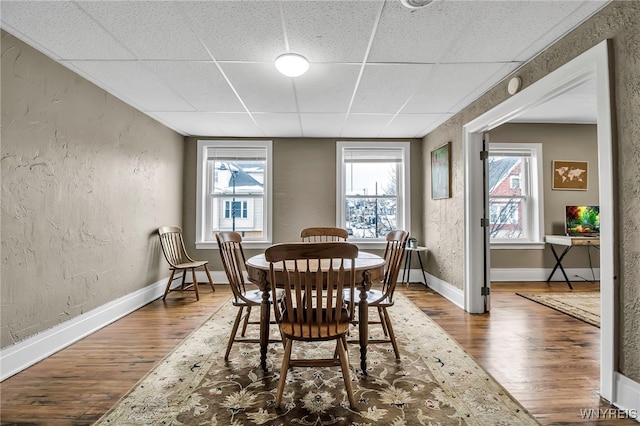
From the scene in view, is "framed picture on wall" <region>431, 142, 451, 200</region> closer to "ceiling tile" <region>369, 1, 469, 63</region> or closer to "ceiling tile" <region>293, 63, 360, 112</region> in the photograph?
"ceiling tile" <region>293, 63, 360, 112</region>

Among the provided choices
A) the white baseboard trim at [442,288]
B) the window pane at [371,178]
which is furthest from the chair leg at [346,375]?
the window pane at [371,178]

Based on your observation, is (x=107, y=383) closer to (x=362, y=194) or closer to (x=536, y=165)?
(x=362, y=194)

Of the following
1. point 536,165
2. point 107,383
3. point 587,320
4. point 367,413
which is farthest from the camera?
point 536,165

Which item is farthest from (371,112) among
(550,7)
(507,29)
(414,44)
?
(550,7)

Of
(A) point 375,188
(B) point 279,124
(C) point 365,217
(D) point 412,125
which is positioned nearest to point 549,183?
(D) point 412,125

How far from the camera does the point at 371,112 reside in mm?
3756

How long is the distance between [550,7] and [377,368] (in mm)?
2536

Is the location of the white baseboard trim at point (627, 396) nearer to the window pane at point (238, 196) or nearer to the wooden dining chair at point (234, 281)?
the wooden dining chair at point (234, 281)

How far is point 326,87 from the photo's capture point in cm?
303

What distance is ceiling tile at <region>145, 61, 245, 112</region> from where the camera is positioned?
2.60 meters

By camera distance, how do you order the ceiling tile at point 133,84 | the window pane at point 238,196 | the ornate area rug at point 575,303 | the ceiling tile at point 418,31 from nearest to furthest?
the ceiling tile at point 418,31 < the ceiling tile at point 133,84 < the ornate area rug at point 575,303 < the window pane at point 238,196

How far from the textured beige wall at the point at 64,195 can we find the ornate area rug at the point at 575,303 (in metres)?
4.86

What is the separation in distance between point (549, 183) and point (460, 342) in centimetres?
379

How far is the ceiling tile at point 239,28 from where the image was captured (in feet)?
6.09
